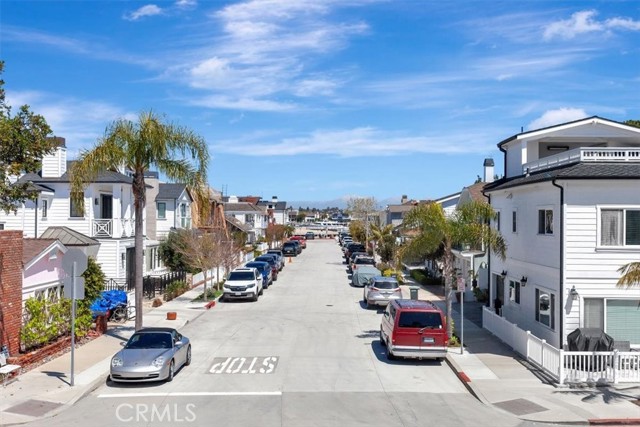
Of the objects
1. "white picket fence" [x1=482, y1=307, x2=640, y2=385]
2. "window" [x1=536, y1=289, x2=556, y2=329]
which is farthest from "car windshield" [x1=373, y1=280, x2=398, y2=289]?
"white picket fence" [x1=482, y1=307, x2=640, y2=385]

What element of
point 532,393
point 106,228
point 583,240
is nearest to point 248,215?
point 106,228

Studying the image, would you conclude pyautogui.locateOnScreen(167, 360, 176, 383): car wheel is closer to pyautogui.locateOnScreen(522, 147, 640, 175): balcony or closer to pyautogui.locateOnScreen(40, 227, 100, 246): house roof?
pyautogui.locateOnScreen(522, 147, 640, 175): balcony

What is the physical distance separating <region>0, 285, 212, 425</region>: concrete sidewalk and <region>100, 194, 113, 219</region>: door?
16.2 meters

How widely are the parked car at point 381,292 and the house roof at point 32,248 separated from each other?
16.1m

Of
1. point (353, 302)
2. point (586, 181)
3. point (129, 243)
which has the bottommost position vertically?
point (353, 302)

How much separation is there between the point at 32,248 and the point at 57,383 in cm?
631

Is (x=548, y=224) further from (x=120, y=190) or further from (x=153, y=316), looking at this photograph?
(x=120, y=190)

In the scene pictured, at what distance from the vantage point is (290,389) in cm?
1714

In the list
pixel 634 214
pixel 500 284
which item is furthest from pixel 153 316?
pixel 634 214

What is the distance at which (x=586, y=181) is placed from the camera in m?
20.0

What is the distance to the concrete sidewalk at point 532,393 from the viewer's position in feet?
49.0

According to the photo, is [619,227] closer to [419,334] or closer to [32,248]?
[419,334]

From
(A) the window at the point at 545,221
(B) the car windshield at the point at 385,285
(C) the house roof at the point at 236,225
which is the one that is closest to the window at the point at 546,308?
(A) the window at the point at 545,221

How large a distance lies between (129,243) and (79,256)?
22.2m
